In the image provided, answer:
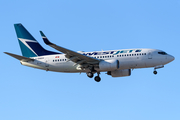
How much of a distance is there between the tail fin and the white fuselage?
163cm

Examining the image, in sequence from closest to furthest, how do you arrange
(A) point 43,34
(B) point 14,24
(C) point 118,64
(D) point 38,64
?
(A) point 43,34 → (C) point 118,64 → (D) point 38,64 → (B) point 14,24

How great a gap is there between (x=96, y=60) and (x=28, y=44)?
12552 millimetres

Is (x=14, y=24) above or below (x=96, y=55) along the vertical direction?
above

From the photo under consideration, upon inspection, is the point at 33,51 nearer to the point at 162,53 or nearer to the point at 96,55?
the point at 96,55

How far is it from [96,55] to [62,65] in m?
5.40

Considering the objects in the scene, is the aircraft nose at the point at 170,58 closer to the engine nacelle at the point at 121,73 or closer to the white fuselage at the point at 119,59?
the white fuselage at the point at 119,59

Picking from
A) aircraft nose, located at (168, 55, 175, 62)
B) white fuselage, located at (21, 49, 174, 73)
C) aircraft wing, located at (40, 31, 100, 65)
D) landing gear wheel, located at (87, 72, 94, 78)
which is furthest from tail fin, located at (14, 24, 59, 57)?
aircraft nose, located at (168, 55, 175, 62)

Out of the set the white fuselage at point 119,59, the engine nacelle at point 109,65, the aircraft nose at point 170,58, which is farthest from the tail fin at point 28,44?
the aircraft nose at point 170,58

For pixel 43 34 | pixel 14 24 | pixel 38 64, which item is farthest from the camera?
pixel 14 24

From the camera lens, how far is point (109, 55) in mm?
46812

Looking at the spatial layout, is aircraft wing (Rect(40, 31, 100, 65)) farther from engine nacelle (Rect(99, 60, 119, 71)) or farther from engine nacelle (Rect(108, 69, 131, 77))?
engine nacelle (Rect(108, 69, 131, 77))

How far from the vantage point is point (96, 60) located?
45969 mm

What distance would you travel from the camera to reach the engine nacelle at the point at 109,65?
45312mm

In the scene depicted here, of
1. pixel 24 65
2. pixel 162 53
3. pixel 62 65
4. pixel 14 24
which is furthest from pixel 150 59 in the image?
pixel 14 24
